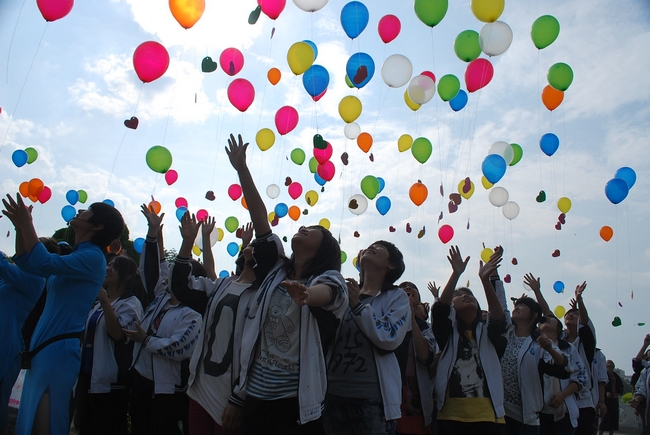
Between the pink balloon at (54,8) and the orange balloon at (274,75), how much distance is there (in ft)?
9.24

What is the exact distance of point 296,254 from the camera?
2.65m

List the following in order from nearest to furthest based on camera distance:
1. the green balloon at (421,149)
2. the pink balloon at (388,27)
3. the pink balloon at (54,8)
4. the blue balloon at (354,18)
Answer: the pink balloon at (54,8) → the blue balloon at (354,18) → the pink balloon at (388,27) → the green balloon at (421,149)

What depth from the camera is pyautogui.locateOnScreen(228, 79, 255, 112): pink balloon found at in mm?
6879

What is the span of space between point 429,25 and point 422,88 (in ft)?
3.60

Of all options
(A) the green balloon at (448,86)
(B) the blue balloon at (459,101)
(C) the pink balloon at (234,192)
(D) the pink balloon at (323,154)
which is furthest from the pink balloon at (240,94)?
(B) the blue balloon at (459,101)

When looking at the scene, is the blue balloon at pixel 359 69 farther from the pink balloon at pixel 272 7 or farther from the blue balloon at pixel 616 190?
the blue balloon at pixel 616 190

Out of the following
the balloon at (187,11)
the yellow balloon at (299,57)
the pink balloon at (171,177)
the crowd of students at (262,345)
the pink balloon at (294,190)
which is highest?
the yellow balloon at (299,57)

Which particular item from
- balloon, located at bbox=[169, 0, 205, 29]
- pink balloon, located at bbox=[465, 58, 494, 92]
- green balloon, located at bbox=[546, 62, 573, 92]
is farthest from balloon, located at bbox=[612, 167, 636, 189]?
balloon, located at bbox=[169, 0, 205, 29]

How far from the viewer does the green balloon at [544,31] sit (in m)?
7.00

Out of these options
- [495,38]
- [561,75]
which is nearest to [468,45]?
[495,38]

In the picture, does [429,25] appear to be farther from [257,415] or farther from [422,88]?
[257,415]

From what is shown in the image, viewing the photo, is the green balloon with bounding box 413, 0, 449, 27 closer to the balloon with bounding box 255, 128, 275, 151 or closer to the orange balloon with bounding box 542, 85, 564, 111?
the orange balloon with bounding box 542, 85, 564, 111

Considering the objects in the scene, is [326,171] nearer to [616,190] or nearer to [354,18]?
[354,18]

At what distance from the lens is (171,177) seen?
8500 mm
